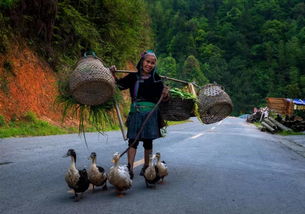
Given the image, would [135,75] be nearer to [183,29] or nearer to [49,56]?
[49,56]

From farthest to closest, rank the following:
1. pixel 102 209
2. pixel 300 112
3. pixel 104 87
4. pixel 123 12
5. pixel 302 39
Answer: pixel 302 39, pixel 300 112, pixel 123 12, pixel 104 87, pixel 102 209

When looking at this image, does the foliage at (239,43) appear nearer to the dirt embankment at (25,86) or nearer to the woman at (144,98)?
the dirt embankment at (25,86)

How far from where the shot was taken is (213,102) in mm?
5695

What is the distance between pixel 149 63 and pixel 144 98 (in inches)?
19.8

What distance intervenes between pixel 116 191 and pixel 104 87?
132cm

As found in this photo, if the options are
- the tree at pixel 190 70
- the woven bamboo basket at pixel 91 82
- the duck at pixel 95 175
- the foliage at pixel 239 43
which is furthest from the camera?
the foliage at pixel 239 43

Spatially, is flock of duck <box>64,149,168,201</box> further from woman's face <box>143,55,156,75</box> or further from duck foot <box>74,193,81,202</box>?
woman's face <box>143,55,156,75</box>

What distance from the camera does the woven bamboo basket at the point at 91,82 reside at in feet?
15.6

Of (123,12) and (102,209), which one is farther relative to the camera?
(123,12)

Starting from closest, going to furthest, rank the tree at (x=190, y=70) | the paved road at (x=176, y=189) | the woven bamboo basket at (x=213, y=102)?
the paved road at (x=176, y=189) < the woven bamboo basket at (x=213, y=102) < the tree at (x=190, y=70)

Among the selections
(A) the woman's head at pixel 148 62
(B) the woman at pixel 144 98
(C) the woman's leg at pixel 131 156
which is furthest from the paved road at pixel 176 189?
(A) the woman's head at pixel 148 62

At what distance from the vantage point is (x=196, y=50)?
115312 mm

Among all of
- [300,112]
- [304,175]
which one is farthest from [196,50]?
[304,175]

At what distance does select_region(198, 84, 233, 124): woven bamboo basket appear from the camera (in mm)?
5719
